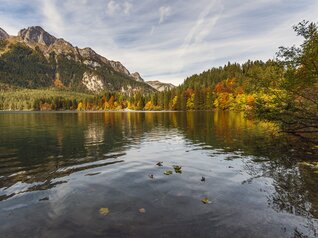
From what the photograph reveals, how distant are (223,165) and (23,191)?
64.5ft

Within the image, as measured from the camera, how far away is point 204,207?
49.7ft

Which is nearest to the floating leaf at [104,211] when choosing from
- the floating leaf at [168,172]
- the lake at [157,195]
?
the lake at [157,195]

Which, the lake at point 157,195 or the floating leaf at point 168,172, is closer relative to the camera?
the lake at point 157,195

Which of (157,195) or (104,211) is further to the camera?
(157,195)

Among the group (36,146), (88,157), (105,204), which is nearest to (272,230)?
(105,204)

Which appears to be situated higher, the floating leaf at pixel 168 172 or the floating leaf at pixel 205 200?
the floating leaf at pixel 205 200

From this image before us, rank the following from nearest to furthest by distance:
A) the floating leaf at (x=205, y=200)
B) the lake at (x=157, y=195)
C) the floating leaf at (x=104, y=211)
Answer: the lake at (x=157, y=195)
the floating leaf at (x=104, y=211)
the floating leaf at (x=205, y=200)

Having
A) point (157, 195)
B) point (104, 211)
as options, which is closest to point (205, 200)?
point (157, 195)

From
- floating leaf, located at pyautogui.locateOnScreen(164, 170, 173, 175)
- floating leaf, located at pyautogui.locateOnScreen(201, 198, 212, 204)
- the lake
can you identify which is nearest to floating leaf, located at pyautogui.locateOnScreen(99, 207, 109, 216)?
the lake

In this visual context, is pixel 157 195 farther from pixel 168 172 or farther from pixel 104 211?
pixel 168 172

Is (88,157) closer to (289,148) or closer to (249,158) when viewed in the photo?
(249,158)

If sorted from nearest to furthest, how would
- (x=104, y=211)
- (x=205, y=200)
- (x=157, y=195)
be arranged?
(x=104, y=211)
(x=205, y=200)
(x=157, y=195)

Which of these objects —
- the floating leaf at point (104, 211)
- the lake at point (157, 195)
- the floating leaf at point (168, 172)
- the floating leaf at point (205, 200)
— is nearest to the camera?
the lake at point (157, 195)

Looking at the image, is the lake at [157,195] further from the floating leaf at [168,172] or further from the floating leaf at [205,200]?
the floating leaf at [168,172]
